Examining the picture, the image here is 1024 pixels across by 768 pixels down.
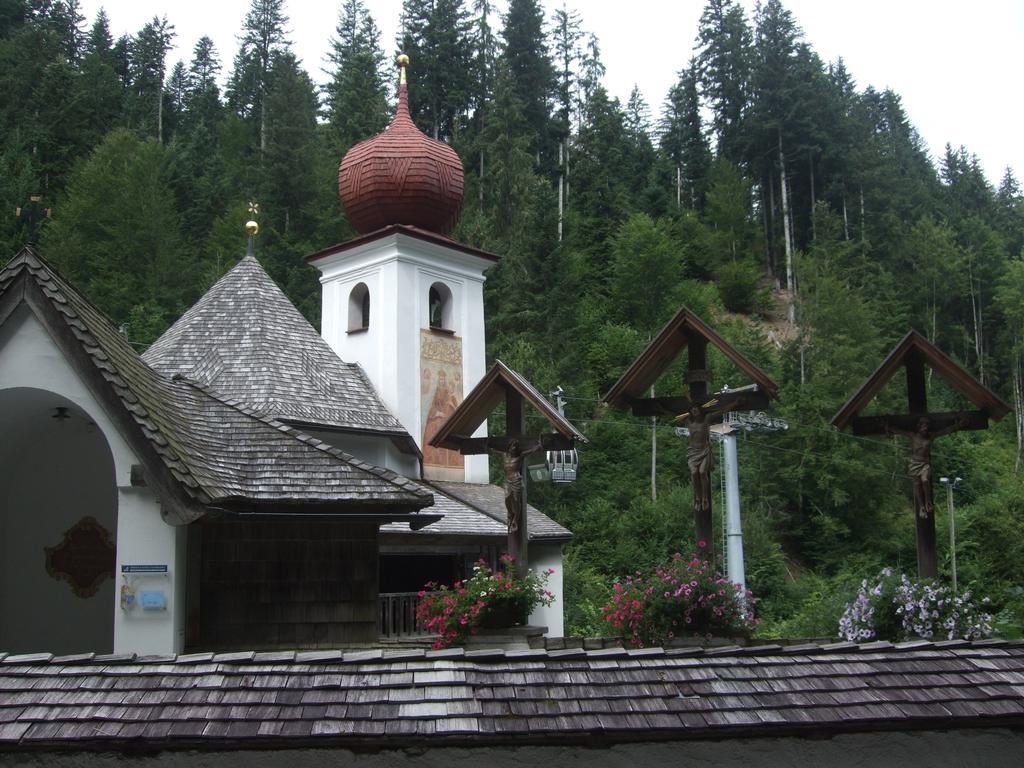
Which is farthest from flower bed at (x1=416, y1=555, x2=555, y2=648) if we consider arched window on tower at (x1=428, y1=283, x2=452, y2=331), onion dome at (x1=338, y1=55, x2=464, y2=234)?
onion dome at (x1=338, y1=55, x2=464, y2=234)

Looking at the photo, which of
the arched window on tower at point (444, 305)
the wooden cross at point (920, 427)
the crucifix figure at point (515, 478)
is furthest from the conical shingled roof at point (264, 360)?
the wooden cross at point (920, 427)

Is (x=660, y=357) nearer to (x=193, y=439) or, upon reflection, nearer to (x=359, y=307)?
(x=193, y=439)

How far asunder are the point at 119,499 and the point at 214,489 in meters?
0.89

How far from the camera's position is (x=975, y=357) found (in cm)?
5797

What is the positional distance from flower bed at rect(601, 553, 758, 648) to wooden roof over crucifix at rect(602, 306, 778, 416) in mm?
1930

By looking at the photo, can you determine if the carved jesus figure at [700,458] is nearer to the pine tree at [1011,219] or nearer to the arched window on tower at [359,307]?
the arched window on tower at [359,307]

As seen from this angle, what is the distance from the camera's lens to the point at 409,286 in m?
23.4

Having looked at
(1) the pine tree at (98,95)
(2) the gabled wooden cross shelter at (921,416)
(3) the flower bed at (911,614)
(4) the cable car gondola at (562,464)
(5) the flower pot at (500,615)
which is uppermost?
(1) the pine tree at (98,95)

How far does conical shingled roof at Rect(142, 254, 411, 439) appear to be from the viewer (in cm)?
1792

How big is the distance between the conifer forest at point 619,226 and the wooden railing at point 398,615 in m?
7.07

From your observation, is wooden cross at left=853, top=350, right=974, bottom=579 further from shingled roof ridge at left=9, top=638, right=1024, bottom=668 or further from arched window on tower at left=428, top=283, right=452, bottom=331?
arched window on tower at left=428, top=283, right=452, bottom=331

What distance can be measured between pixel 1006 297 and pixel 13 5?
5541 centimetres

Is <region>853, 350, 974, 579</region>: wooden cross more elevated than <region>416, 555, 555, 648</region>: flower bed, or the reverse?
<region>853, 350, 974, 579</region>: wooden cross

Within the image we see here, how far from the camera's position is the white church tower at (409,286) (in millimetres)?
22703
